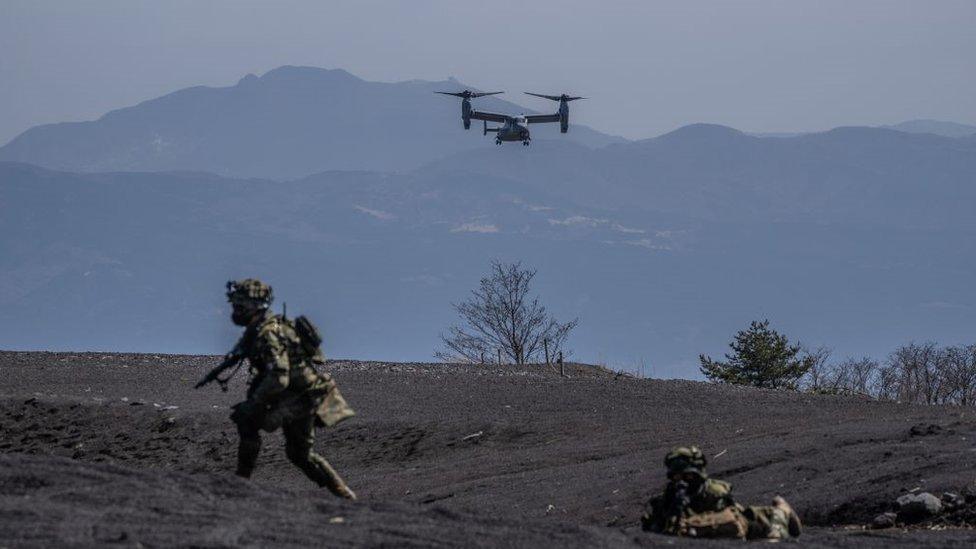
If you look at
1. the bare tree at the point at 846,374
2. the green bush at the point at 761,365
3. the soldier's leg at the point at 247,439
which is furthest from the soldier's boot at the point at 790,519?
the bare tree at the point at 846,374

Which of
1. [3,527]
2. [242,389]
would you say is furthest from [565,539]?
[242,389]

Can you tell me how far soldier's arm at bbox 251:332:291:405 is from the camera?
12.0 metres

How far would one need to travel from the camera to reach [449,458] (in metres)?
19.9

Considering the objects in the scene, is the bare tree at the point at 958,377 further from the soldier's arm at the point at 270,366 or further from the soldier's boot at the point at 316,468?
the soldier's arm at the point at 270,366

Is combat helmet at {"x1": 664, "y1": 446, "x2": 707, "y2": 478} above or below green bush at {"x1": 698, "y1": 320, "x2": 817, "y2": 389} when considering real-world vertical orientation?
below

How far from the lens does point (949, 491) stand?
14641mm

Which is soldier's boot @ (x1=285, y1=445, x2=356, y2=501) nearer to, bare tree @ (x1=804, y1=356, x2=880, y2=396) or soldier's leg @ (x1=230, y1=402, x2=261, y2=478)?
soldier's leg @ (x1=230, y1=402, x2=261, y2=478)

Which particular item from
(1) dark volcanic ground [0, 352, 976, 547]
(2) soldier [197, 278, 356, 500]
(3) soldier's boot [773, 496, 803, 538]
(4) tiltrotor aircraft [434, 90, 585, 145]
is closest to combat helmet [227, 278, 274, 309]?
(2) soldier [197, 278, 356, 500]

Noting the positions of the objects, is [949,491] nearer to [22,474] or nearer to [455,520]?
[455,520]

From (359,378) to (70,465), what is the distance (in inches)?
576

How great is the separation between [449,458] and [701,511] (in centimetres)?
866

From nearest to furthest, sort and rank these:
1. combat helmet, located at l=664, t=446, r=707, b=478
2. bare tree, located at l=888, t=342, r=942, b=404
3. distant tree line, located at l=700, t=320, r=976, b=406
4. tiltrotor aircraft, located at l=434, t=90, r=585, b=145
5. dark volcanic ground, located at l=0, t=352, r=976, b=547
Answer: dark volcanic ground, located at l=0, t=352, r=976, b=547
combat helmet, located at l=664, t=446, r=707, b=478
bare tree, located at l=888, t=342, r=942, b=404
distant tree line, located at l=700, t=320, r=976, b=406
tiltrotor aircraft, located at l=434, t=90, r=585, b=145

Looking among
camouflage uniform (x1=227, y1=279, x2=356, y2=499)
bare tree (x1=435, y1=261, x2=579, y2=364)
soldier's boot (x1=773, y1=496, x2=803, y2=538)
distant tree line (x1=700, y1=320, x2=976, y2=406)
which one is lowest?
soldier's boot (x1=773, y1=496, x2=803, y2=538)

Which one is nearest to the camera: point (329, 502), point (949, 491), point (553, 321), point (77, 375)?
point (329, 502)
